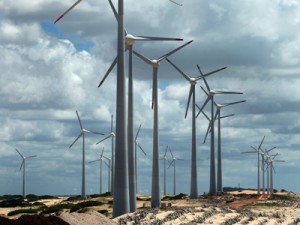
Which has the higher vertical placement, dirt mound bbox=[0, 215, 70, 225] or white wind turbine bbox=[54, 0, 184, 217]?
white wind turbine bbox=[54, 0, 184, 217]

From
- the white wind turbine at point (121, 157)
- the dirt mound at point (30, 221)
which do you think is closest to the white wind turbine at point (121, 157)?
the white wind turbine at point (121, 157)

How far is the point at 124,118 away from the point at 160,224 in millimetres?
13141

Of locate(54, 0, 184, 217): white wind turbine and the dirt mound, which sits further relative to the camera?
locate(54, 0, 184, 217): white wind turbine

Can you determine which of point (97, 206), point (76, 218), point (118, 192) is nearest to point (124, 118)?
point (118, 192)

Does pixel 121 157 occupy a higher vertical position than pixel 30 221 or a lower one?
higher

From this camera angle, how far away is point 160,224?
53.2 meters

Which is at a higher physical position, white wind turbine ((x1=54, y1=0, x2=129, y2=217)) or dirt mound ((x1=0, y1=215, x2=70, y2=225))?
white wind turbine ((x1=54, y1=0, x2=129, y2=217))

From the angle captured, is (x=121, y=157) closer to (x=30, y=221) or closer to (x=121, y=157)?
(x=121, y=157)

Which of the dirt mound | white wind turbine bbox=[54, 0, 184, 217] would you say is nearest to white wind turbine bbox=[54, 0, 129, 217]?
white wind turbine bbox=[54, 0, 184, 217]

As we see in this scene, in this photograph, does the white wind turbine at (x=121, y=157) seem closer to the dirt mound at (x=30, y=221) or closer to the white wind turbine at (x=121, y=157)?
the white wind turbine at (x=121, y=157)

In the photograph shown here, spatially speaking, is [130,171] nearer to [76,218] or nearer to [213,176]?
[76,218]

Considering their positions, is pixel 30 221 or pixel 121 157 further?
pixel 121 157

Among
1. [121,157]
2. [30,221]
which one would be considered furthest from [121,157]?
[30,221]

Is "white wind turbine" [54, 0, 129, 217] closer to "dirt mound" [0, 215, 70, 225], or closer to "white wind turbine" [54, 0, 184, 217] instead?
"white wind turbine" [54, 0, 184, 217]
